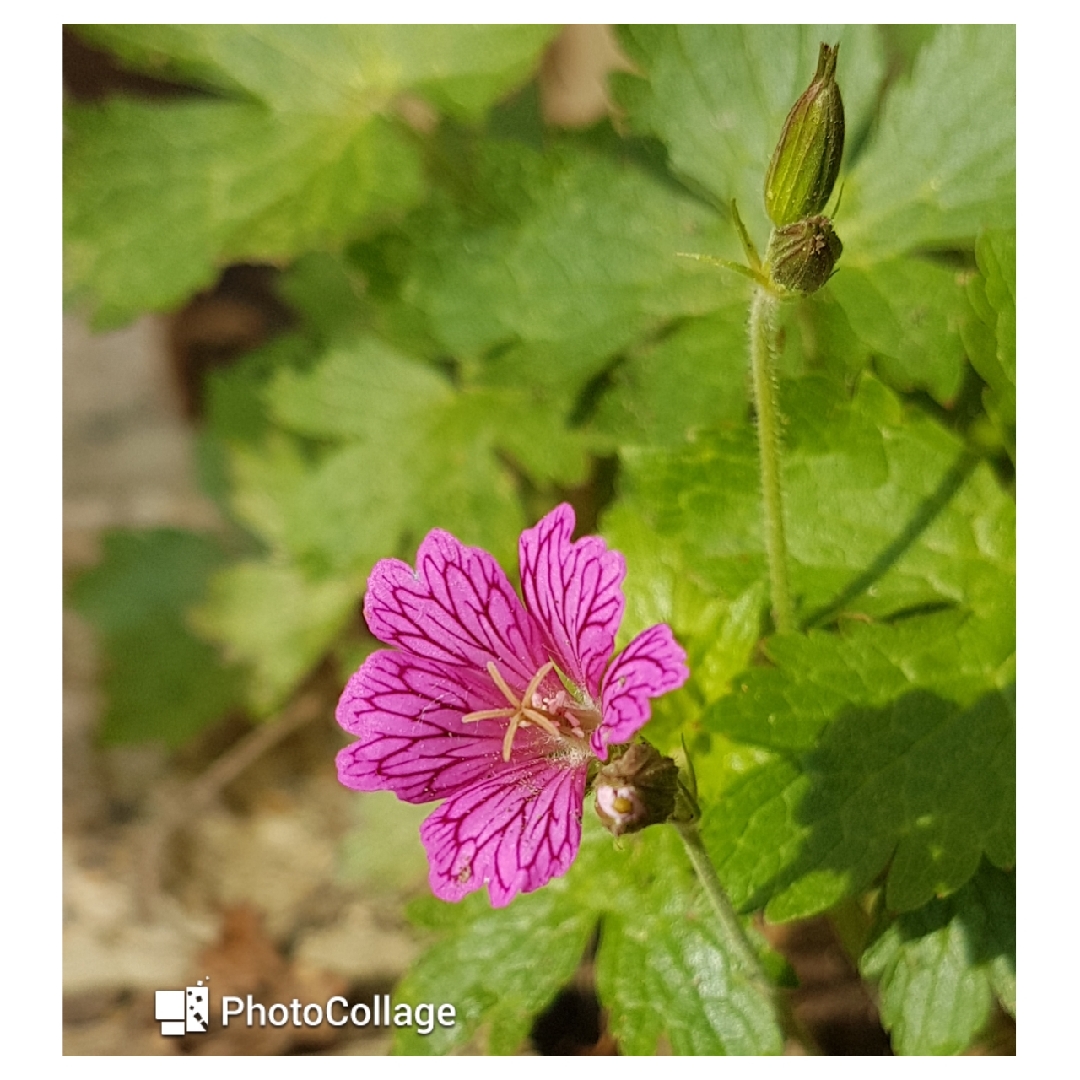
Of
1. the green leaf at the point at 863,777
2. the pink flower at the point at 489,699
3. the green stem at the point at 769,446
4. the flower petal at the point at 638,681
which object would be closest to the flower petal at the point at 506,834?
the pink flower at the point at 489,699

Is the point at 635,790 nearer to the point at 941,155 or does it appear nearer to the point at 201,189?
the point at 941,155

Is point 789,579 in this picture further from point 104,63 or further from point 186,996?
point 104,63

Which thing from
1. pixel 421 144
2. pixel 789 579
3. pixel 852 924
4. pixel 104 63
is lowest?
pixel 852 924

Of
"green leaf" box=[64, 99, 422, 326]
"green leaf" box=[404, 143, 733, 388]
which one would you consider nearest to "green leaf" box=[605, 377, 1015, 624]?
"green leaf" box=[404, 143, 733, 388]

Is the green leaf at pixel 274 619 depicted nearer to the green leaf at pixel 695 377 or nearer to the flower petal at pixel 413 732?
the green leaf at pixel 695 377

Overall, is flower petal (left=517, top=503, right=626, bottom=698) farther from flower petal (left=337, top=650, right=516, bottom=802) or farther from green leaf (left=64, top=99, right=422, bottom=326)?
green leaf (left=64, top=99, right=422, bottom=326)

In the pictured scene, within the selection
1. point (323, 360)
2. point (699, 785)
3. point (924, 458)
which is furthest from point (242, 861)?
point (924, 458)

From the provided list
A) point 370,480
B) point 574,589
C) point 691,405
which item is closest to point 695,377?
point 691,405

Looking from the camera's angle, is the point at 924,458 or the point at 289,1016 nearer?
the point at 924,458
